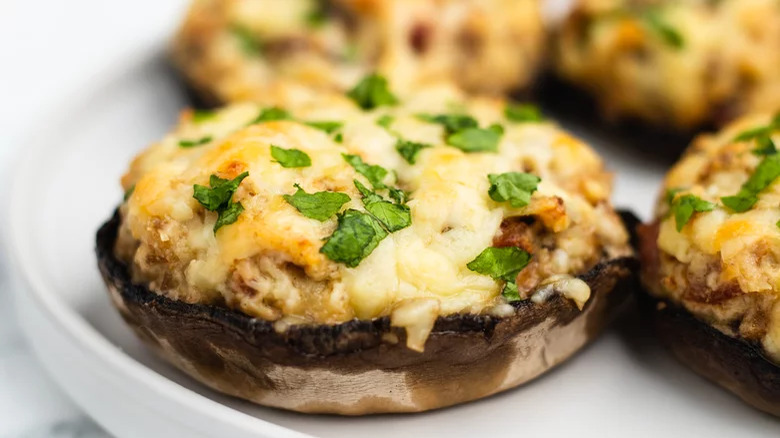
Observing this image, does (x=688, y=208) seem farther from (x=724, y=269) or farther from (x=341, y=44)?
(x=341, y=44)

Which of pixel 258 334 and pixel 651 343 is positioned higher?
pixel 258 334

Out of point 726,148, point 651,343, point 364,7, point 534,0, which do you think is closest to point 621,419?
point 651,343

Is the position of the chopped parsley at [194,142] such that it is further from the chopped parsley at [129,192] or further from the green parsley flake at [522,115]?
the green parsley flake at [522,115]

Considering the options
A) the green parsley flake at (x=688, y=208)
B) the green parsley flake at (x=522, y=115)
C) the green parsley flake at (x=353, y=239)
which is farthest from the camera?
the green parsley flake at (x=522, y=115)

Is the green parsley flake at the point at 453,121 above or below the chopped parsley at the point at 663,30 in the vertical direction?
above

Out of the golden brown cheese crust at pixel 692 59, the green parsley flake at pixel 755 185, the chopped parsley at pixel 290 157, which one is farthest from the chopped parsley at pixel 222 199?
the golden brown cheese crust at pixel 692 59

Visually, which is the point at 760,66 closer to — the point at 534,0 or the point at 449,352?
the point at 534,0
